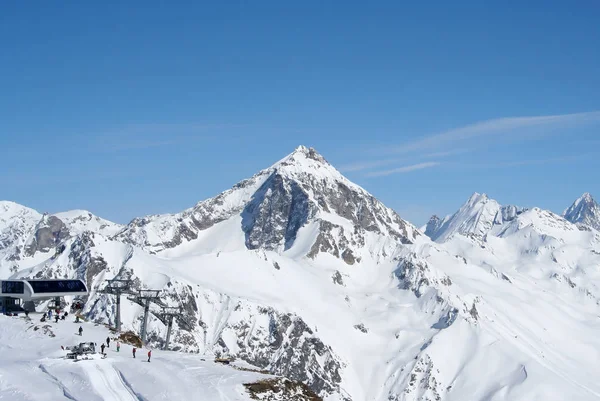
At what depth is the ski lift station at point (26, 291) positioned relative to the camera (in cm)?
9544

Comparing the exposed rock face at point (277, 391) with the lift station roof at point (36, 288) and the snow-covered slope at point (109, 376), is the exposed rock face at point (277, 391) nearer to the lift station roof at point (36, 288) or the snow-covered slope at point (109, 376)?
the snow-covered slope at point (109, 376)

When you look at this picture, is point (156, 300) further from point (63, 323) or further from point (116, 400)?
point (116, 400)

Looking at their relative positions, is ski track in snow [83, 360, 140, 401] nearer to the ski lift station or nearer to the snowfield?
the snowfield

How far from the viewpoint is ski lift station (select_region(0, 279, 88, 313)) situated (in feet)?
313

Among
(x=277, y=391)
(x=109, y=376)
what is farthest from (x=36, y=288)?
(x=277, y=391)

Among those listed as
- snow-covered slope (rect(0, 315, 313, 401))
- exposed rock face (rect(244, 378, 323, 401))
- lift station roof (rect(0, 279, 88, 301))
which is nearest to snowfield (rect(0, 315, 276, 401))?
snow-covered slope (rect(0, 315, 313, 401))

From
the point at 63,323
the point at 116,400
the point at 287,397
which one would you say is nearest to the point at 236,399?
the point at 287,397

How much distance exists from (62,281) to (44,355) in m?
25.6

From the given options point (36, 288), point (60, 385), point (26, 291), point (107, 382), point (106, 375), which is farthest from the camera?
point (36, 288)

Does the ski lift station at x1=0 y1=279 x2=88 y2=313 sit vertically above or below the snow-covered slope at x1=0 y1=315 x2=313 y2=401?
above

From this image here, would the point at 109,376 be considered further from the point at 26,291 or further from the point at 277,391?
the point at 26,291

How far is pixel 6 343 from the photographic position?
261ft

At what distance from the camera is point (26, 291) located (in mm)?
95125

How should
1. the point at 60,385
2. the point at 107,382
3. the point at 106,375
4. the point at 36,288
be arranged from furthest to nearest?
the point at 36,288
the point at 106,375
the point at 107,382
the point at 60,385
